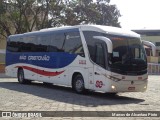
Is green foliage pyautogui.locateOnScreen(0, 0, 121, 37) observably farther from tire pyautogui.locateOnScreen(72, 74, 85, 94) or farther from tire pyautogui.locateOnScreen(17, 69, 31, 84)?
tire pyautogui.locateOnScreen(72, 74, 85, 94)

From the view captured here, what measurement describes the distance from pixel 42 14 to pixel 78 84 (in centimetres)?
3167

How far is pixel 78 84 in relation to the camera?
58.7 ft

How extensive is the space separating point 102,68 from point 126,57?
1167 mm

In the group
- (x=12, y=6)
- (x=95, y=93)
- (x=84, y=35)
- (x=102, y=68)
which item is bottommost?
(x=95, y=93)

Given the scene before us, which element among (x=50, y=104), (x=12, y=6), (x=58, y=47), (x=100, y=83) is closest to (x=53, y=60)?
(x=58, y=47)

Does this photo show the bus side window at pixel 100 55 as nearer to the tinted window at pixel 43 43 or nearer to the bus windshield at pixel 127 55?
the bus windshield at pixel 127 55

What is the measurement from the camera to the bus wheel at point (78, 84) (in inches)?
694

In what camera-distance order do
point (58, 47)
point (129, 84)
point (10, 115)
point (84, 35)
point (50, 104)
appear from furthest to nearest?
point (58, 47) < point (84, 35) < point (129, 84) < point (50, 104) < point (10, 115)

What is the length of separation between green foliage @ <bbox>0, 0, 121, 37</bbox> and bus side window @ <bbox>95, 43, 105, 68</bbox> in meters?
29.9

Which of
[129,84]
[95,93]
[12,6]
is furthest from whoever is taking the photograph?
[12,6]

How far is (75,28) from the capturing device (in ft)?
60.4

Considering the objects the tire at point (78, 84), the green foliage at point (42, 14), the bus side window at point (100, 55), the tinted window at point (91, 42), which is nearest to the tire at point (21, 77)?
the tire at point (78, 84)

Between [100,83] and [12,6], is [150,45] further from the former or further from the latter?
[12,6]

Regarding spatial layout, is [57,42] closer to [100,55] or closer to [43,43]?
[43,43]
